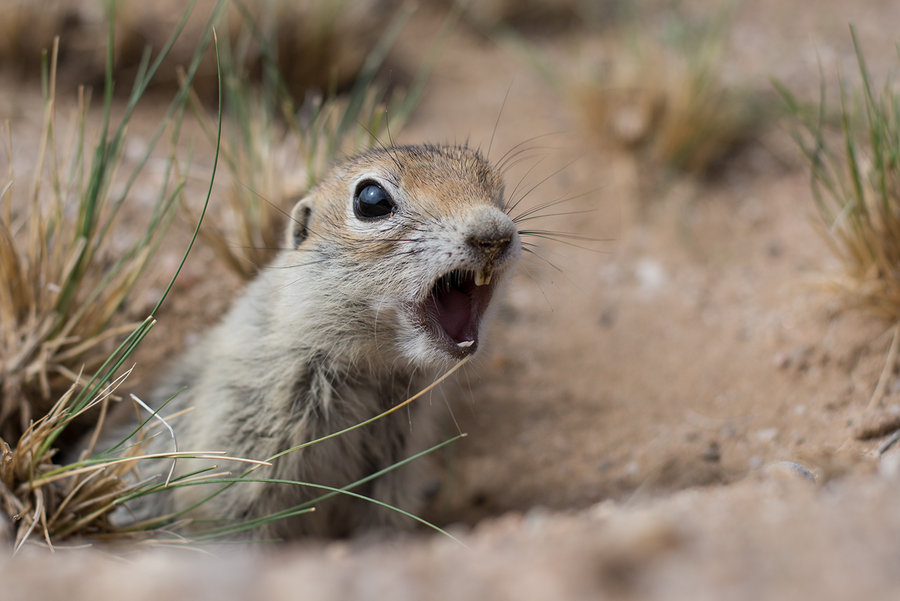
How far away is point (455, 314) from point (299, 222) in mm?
839

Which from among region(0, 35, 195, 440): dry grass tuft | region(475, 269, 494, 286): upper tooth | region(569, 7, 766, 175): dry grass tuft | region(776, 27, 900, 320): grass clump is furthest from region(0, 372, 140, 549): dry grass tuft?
region(569, 7, 766, 175): dry grass tuft

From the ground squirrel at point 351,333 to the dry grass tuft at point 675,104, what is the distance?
2817 mm

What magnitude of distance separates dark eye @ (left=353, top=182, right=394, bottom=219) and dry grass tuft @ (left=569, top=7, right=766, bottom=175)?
332 cm

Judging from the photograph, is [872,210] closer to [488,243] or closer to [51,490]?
[488,243]

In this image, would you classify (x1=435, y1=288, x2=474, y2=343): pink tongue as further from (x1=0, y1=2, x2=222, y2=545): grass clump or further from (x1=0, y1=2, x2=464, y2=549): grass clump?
(x1=0, y1=2, x2=222, y2=545): grass clump

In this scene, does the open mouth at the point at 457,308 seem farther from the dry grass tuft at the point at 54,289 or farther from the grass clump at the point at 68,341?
the dry grass tuft at the point at 54,289

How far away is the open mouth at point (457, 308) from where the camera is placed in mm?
2748

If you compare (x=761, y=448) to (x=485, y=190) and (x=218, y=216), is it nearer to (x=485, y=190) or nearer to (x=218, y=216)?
(x=485, y=190)

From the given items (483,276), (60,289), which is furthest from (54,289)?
(483,276)

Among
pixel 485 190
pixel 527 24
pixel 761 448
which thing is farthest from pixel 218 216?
pixel 527 24

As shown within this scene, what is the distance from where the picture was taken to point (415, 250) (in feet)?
8.78

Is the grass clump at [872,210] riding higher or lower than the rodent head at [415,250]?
higher

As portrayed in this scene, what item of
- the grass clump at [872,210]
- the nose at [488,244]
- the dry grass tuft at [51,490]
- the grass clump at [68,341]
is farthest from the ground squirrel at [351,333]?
the grass clump at [872,210]

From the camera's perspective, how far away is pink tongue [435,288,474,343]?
2822 millimetres
